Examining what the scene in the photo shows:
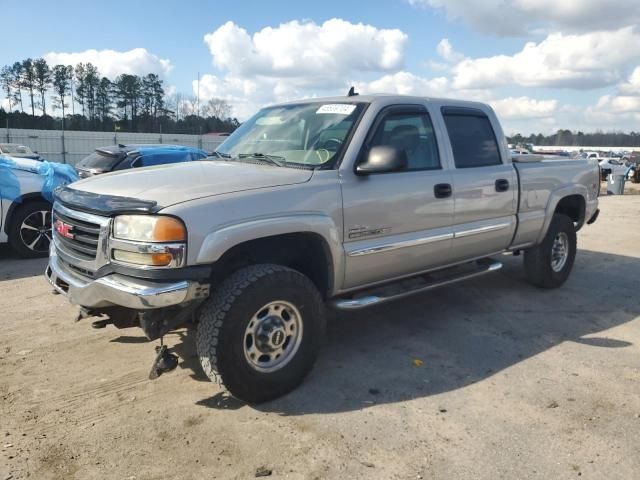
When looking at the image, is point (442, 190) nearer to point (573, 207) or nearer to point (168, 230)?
point (168, 230)

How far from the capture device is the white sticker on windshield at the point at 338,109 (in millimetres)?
4086

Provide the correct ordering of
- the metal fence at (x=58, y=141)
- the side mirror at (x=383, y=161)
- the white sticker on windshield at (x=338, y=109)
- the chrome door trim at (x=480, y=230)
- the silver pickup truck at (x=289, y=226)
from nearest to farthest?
the silver pickup truck at (x=289, y=226)
the side mirror at (x=383, y=161)
the white sticker on windshield at (x=338, y=109)
the chrome door trim at (x=480, y=230)
the metal fence at (x=58, y=141)

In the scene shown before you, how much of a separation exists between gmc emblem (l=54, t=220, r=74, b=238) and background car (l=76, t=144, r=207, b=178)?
701 cm

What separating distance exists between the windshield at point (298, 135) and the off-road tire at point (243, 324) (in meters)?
0.94

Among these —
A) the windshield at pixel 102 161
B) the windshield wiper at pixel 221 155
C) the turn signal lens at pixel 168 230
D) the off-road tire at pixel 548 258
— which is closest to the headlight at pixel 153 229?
the turn signal lens at pixel 168 230

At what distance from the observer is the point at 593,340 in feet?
15.0

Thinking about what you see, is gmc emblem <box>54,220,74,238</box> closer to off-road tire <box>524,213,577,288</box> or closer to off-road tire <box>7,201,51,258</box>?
off-road tire <box>7,201,51,258</box>

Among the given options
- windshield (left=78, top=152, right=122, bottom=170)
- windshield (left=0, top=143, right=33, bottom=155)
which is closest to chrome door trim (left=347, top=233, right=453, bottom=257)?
windshield (left=78, top=152, right=122, bottom=170)

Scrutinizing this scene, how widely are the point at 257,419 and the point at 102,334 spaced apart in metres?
1.94

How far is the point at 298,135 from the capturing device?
13.6ft

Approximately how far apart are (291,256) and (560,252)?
12.5 feet

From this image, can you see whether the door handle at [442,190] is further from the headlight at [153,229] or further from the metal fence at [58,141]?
the metal fence at [58,141]

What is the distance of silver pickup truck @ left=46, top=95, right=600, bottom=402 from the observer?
9.92 feet

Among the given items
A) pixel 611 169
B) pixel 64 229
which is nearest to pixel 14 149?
pixel 64 229
